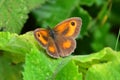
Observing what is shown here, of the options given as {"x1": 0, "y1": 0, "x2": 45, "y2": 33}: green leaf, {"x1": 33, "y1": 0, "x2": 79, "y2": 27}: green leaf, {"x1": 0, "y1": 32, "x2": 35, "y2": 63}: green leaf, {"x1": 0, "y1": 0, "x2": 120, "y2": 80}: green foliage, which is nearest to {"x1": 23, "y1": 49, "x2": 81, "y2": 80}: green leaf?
{"x1": 0, "y1": 0, "x2": 120, "y2": 80}: green foliage

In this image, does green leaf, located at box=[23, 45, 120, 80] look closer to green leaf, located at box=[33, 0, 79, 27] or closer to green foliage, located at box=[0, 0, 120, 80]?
green foliage, located at box=[0, 0, 120, 80]

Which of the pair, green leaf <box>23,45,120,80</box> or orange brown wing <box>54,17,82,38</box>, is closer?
green leaf <box>23,45,120,80</box>

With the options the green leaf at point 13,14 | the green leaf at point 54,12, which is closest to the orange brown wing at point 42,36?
the green leaf at point 13,14

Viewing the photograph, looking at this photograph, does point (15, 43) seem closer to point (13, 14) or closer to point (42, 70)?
point (42, 70)

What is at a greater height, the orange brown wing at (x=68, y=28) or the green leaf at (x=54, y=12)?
the orange brown wing at (x=68, y=28)

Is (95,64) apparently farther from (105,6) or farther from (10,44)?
(105,6)

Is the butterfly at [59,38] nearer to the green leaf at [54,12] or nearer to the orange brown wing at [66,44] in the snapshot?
the orange brown wing at [66,44]

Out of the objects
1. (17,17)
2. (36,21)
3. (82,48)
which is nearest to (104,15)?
(82,48)
